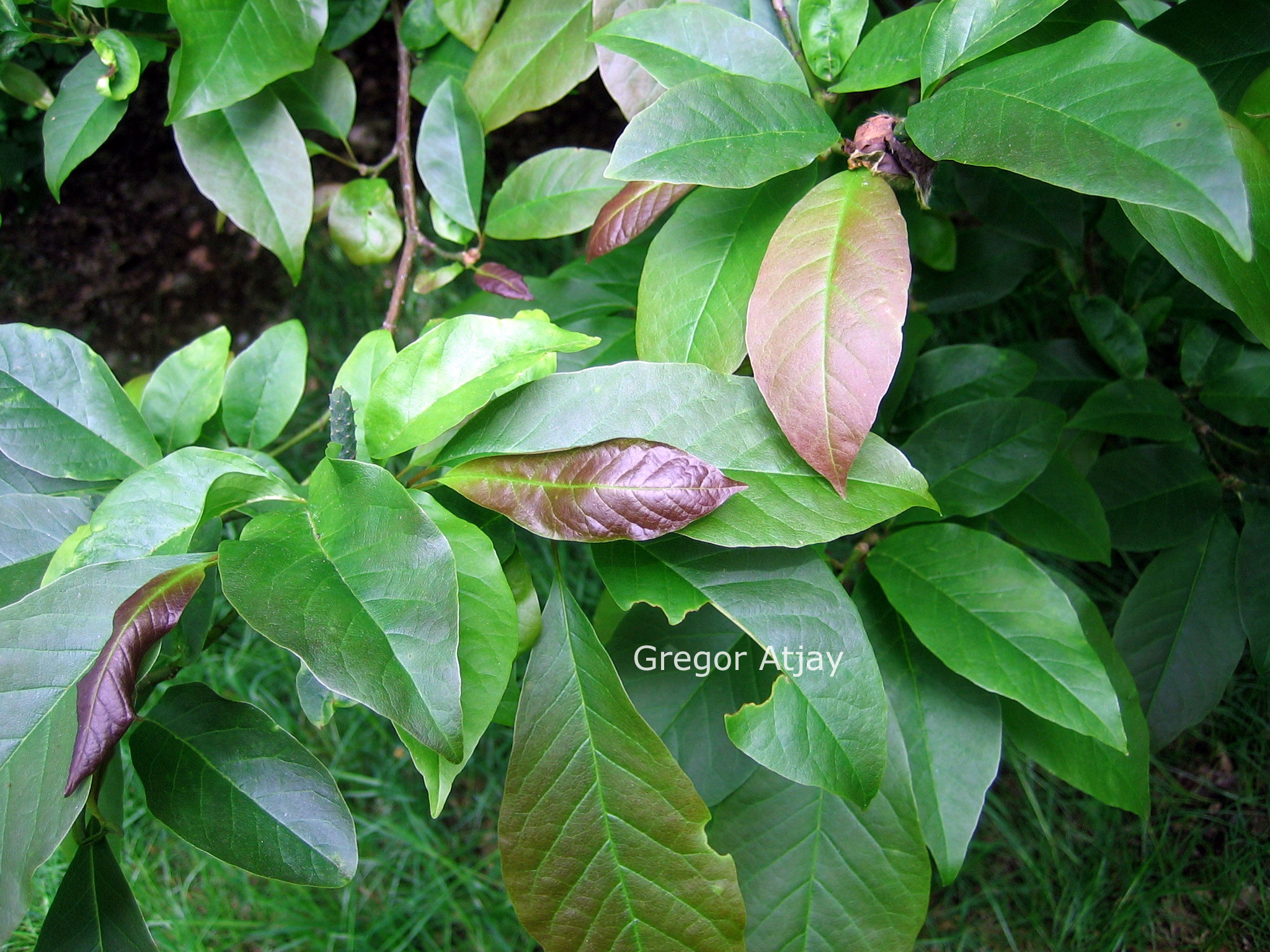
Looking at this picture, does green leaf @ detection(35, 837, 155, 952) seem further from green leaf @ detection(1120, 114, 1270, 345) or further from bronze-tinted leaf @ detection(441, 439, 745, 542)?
green leaf @ detection(1120, 114, 1270, 345)

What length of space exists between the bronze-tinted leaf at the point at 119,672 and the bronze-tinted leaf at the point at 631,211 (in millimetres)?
497

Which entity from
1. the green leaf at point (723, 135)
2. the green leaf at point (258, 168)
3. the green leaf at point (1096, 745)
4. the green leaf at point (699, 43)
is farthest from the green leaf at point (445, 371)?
the green leaf at point (1096, 745)

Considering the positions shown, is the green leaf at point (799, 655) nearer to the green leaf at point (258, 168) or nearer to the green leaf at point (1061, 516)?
the green leaf at point (1061, 516)

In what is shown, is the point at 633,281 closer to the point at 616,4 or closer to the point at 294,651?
the point at 616,4

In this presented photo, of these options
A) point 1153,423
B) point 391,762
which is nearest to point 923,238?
point 1153,423

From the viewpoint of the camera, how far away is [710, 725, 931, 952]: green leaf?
837 mm

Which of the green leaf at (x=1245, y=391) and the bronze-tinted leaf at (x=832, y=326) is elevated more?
the bronze-tinted leaf at (x=832, y=326)

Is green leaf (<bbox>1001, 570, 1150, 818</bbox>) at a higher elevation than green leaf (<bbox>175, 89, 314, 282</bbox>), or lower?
lower

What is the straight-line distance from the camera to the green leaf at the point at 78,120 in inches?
37.3

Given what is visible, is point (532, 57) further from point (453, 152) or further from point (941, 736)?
point (941, 736)

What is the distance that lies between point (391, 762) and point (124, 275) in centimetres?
129

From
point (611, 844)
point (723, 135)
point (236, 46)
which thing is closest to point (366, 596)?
point (611, 844)

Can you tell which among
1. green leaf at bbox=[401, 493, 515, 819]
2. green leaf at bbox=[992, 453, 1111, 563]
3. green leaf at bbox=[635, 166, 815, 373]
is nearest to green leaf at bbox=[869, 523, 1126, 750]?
green leaf at bbox=[992, 453, 1111, 563]

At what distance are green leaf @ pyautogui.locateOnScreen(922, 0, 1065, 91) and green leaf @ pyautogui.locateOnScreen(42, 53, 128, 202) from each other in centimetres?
91
